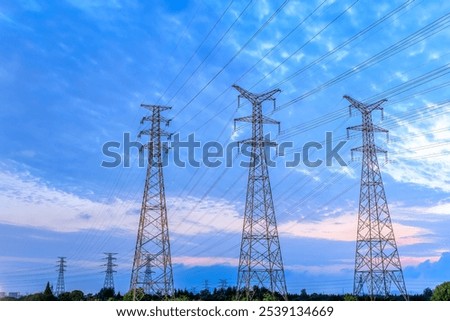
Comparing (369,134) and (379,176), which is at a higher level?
(369,134)
